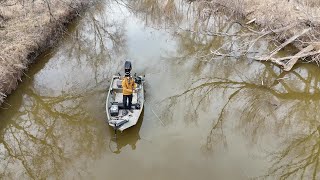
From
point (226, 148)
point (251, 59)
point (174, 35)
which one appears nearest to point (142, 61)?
point (174, 35)

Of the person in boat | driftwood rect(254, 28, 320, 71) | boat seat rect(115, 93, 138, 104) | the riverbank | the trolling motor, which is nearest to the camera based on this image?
the trolling motor

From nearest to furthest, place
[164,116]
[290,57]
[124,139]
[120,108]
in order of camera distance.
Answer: [124,139], [120,108], [164,116], [290,57]

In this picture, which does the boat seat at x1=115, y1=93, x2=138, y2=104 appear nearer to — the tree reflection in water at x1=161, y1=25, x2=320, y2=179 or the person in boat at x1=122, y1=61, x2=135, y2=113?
the person in boat at x1=122, y1=61, x2=135, y2=113

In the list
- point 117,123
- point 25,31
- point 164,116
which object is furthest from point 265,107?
point 25,31

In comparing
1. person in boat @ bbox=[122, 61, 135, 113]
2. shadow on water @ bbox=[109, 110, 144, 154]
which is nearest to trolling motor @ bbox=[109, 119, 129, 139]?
shadow on water @ bbox=[109, 110, 144, 154]

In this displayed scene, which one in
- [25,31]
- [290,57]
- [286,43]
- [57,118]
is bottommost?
[57,118]

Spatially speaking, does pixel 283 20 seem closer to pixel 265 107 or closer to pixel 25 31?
pixel 265 107
